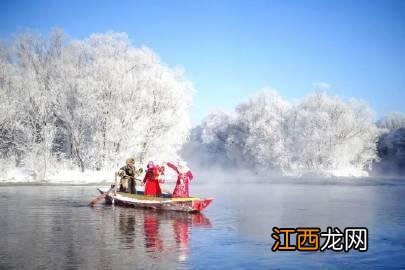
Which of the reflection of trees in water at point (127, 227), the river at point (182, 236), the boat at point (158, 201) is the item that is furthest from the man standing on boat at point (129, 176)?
the reflection of trees in water at point (127, 227)

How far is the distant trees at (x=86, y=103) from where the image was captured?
5231 centimetres

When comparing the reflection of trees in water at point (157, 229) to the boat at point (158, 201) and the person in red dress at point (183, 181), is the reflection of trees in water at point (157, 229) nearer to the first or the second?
the boat at point (158, 201)

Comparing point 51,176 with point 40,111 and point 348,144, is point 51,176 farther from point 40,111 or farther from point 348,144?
point 348,144

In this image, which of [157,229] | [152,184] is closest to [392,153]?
[152,184]

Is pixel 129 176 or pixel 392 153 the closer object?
pixel 129 176

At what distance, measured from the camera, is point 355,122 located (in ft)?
265

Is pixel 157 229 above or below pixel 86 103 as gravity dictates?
below

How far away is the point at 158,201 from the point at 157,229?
23.4ft

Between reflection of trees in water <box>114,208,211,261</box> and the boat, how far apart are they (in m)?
0.39

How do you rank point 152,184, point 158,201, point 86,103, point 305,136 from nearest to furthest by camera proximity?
point 158,201
point 152,184
point 86,103
point 305,136

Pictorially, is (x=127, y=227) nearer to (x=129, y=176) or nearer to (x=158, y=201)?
(x=158, y=201)

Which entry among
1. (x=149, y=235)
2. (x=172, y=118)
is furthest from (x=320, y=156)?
(x=149, y=235)

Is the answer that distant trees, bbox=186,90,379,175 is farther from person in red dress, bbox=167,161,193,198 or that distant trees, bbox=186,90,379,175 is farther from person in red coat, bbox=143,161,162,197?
person in red dress, bbox=167,161,193,198

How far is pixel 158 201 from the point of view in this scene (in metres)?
26.7
